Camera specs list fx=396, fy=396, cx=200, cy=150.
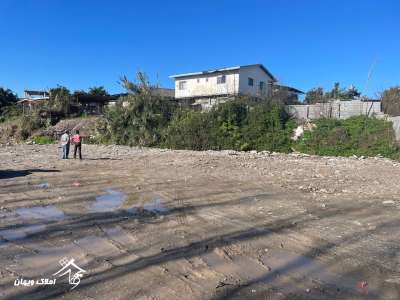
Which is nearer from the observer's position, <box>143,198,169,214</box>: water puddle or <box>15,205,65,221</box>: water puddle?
<box>15,205,65,221</box>: water puddle

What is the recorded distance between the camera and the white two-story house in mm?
40344

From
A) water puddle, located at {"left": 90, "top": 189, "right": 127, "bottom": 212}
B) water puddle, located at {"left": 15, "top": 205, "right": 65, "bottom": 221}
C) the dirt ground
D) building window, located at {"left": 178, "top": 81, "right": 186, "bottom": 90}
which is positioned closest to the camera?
the dirt ground

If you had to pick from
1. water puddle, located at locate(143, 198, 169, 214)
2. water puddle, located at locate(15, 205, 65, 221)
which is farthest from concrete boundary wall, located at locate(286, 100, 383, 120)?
water puddle, located at locate(15, 205, 65, 221)

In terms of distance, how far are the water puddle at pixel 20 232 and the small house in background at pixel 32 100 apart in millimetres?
39241

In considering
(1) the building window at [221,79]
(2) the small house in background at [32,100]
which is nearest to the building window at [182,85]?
(1) the building window at [221,79]

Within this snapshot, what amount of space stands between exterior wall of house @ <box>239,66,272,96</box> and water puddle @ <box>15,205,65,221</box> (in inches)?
1318

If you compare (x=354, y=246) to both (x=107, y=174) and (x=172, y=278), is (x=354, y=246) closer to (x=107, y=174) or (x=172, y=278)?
(x=172, y=278)

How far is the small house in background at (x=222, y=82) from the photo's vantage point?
40312mm

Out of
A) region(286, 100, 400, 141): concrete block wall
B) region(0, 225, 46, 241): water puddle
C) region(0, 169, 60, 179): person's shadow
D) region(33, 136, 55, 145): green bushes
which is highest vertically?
region(286, 100, 400, 141): concrete block wall

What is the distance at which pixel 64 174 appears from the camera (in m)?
12.8

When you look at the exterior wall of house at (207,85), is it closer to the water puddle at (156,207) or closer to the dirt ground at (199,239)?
the dirt ground at (199,239)

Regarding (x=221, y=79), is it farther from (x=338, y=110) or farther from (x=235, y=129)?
(x=338, y=110)

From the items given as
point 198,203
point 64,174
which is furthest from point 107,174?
point 198,203

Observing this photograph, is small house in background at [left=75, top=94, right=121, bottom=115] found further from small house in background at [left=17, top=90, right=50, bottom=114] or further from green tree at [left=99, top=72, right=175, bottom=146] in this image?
green tree at [left=99, top=72, right=175, bottom=146]
